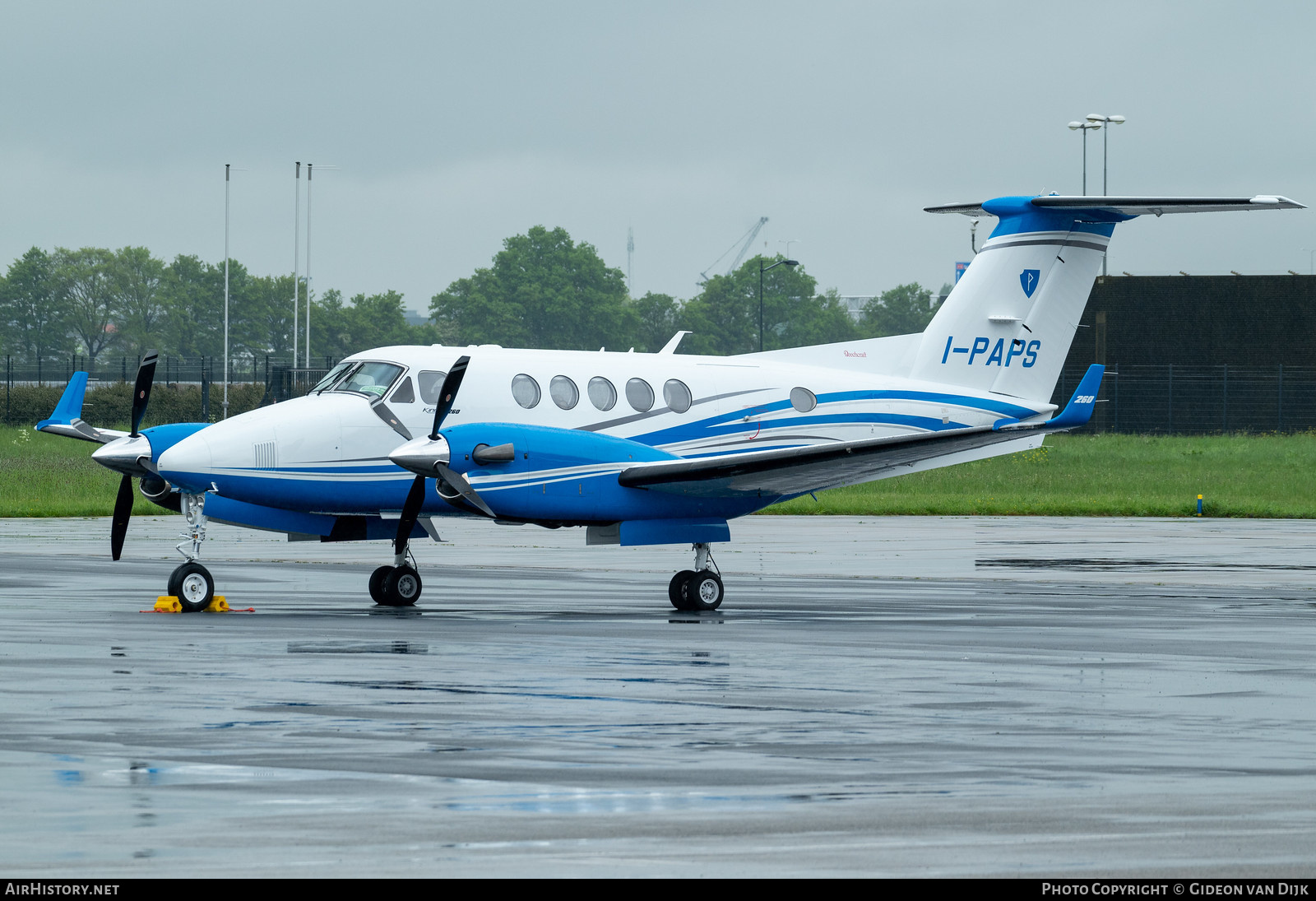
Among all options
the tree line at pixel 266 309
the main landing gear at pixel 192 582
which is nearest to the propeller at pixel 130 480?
the main landing gear at pixel 192 582

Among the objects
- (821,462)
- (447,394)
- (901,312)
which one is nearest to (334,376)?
(447,394)

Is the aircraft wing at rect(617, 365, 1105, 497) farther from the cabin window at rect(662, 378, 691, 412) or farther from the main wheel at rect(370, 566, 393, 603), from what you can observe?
the main wheel at rect(370, 566, 393, 603)

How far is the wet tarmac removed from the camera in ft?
22.2

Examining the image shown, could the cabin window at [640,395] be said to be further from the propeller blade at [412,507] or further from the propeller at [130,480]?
the propeller at [130,480]

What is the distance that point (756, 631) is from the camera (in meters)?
16.0

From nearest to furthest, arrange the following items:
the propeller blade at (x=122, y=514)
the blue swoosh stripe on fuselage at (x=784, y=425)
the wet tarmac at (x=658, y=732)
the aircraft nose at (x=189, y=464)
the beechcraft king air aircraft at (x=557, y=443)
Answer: the wet tarmac at (x=658, y=732), the aircraft nose at (x=189, y=464), the beechcraft king air aircraft at (x=557, y=443), the propeller blade at (x=122, y=514), the blue swoosh stripe on fuselage at (x=784, y=425)

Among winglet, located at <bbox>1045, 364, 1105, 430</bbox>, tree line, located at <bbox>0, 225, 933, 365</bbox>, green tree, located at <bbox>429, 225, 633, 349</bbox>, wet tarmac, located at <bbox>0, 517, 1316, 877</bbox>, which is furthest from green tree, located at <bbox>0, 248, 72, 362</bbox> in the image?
winglet, located at <bbox>1045, 364, 1105, 430</bbox>

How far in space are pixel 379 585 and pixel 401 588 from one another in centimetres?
24

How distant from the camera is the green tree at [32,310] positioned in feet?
460

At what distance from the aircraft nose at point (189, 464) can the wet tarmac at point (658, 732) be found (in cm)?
145

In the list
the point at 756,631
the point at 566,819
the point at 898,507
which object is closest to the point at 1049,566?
the point at 756,631

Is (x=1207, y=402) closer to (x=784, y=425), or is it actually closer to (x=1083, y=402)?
(x=784, y=425)
